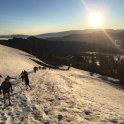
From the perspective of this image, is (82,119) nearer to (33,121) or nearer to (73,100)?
(33,121)

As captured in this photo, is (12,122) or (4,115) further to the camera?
(4,115)

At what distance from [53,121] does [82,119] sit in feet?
7.76

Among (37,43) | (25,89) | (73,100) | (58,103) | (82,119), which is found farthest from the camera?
(37,43)

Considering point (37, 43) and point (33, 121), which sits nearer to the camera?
point (33, 121)

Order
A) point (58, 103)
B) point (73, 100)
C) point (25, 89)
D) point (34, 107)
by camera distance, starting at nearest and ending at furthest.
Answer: point (34, 107)
point (58, 103)
point (73, 100)
point (25, 89)

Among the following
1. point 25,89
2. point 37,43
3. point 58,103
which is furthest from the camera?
point 37,43

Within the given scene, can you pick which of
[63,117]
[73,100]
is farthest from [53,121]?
[73,100]

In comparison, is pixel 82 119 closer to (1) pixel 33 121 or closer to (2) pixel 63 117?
(2) pixel 63 117

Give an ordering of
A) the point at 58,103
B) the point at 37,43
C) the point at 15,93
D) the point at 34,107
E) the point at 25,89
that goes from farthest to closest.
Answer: the point at 37,43, the point at 25,89, the point at 15,93, the point at 58,103, the point at 34,107

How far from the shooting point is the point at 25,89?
105 feet

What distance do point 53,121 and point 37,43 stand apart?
177 m

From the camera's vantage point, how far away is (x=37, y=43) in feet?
636

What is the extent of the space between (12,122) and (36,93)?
11528mm

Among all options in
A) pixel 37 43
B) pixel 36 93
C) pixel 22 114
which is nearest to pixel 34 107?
pixel 22 114
